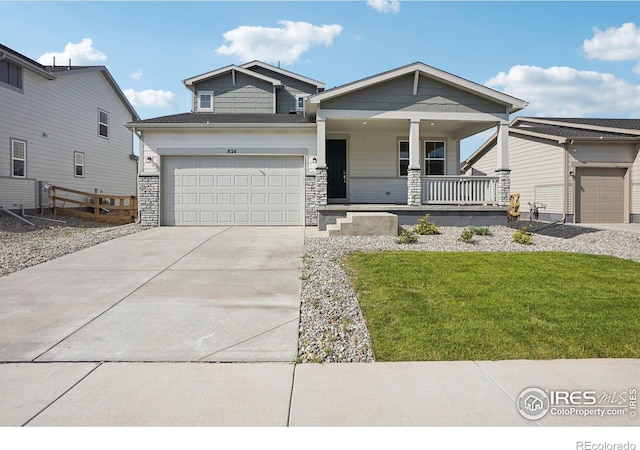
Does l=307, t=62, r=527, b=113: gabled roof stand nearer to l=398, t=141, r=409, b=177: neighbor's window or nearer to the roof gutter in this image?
the roof gutter

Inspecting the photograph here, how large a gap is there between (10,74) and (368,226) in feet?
47.7

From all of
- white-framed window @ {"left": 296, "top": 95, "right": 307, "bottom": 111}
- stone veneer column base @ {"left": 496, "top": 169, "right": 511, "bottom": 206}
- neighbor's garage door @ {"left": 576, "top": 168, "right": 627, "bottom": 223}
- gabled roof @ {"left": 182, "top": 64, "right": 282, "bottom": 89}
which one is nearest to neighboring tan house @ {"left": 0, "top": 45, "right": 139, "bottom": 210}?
gabled roof @ {"left": 182, "top": 64, "right": 282, "bottom": 89}

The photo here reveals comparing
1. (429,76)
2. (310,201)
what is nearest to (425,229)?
(310,201)

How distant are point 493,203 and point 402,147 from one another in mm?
Result: 3977

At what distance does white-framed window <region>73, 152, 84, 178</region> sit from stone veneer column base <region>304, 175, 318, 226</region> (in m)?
11.8

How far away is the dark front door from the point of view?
1483cm

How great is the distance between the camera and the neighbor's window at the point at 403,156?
1483cm

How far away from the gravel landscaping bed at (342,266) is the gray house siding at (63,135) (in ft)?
41.3

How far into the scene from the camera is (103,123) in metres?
20.3

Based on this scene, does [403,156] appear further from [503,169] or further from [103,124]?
[103,124]

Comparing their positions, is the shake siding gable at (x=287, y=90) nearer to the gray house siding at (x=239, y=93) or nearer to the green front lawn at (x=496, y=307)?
the gray house siding at (x=239, y=93)

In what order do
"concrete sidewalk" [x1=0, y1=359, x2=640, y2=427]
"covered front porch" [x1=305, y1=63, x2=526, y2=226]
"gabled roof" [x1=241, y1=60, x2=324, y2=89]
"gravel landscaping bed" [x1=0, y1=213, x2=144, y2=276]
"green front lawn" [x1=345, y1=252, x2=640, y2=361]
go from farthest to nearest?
"gabled roof" [x1=241, y1=60, x2=324, y2=89] < "covered front porch" [x1=305, y1=63, x2=526, y2=226] < "gravel landscaping bed" [x1=0, y1=213, x2=144, y2=276] < "green front lawn" [x1=345, y1=252, x2=640, y2=361] < "concrete sidewalk" [x1=0, y1=359, x2=640, y2=427]

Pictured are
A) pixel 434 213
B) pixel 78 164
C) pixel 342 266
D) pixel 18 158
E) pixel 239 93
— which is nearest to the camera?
pixel 342 266

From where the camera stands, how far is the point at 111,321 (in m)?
4.67
